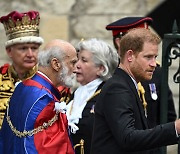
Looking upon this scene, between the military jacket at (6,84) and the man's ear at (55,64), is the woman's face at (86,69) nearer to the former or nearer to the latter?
the man's ear at (55,64)

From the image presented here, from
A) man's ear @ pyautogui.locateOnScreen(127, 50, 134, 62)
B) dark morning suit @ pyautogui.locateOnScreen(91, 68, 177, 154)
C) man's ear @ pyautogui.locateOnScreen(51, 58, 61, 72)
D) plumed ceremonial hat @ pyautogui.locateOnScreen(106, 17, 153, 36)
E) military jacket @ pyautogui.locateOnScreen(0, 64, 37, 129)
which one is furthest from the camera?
plumed ceremonial hat @ pyautogui.locateOnScreen(106, 17, 153, 36)

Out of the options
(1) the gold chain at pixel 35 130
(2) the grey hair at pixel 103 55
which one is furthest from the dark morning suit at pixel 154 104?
(1) the gold chain at pixel 35 130

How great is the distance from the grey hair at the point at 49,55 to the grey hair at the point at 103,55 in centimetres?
45

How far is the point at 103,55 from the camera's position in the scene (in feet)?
19.0

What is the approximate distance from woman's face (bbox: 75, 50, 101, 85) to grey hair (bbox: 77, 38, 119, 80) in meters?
0.03

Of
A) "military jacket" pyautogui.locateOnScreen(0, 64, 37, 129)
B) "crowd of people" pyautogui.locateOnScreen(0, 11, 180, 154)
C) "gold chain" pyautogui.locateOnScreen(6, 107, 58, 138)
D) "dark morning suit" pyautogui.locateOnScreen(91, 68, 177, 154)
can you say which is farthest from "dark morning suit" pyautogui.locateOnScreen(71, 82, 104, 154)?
"dark morning suit" pyautogui.locateOnScreen(91, 68, 177, 154)

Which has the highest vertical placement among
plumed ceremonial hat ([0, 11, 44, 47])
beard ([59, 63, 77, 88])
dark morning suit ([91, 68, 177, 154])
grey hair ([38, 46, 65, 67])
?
plumed ceremonial hat ([0, 11, 44, 47])

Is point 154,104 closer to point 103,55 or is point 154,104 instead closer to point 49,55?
point 103,55

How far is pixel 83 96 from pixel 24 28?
0.73m

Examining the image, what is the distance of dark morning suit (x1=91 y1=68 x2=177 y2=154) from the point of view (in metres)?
4.32

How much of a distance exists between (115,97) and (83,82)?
54.0 inches

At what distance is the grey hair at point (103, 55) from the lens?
5781 mm

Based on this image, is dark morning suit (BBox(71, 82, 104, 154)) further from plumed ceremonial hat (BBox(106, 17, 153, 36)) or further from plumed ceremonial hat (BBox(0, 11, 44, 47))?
plumed ceremonial hat (BBox(106, 17, 153, 36))

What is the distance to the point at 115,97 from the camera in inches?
176
